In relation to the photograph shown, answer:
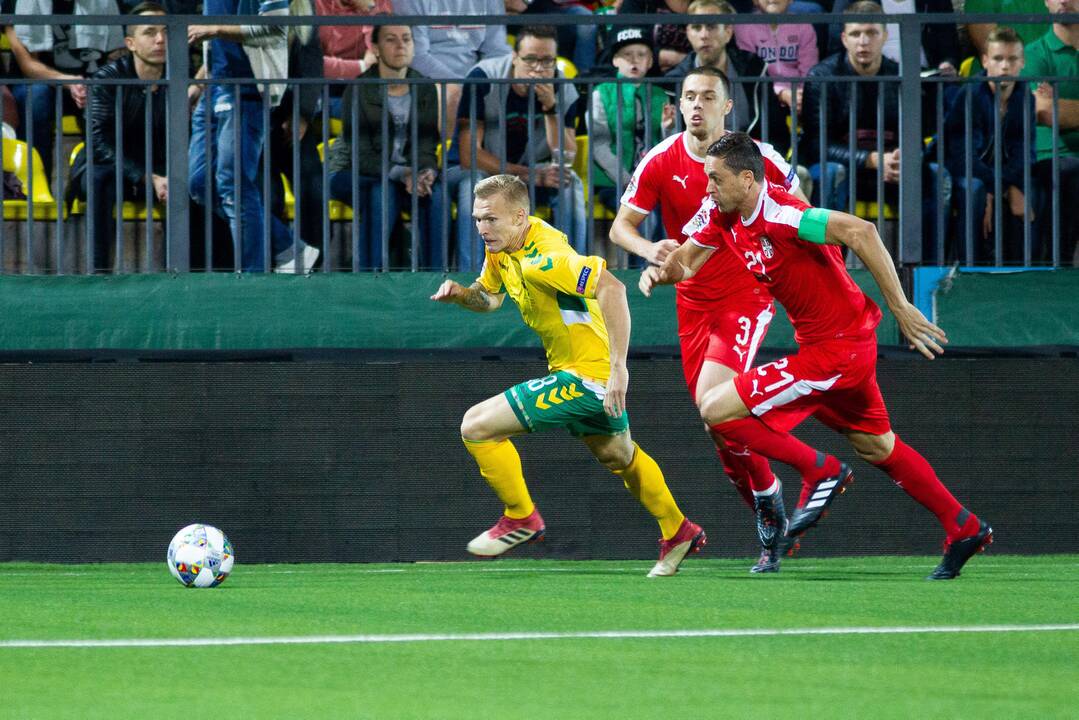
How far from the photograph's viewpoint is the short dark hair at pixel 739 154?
7.29 metres

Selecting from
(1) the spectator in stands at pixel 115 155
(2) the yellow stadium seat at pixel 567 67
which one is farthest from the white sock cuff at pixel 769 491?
(1) the spectator in stands at pixel 115 155

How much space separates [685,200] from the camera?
28.1 feet

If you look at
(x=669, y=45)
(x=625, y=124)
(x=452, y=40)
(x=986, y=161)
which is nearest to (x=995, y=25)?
(x=986, y=161)

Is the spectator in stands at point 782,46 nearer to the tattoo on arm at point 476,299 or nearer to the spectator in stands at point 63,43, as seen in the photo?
the tattoo on arm at point 476,299

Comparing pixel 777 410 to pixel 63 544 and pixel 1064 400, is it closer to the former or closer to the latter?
pixel 1064 400

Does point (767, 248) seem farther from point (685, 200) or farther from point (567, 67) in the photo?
point (567, 67)

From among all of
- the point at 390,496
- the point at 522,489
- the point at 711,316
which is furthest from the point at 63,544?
the point at 711,316

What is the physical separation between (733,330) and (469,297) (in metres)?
1.26

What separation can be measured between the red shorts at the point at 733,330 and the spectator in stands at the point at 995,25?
11.4ft

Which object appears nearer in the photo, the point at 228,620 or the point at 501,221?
the point at 228,620

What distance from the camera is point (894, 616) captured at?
229 inches

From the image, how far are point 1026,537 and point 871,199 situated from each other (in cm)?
213

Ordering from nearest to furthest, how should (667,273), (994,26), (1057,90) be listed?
(667,273) < (1057,90) < (994,26)

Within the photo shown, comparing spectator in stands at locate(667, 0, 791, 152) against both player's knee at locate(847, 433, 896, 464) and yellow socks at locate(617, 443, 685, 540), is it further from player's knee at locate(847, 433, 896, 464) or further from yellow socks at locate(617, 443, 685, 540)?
player's knee at locate(847, 433, 896, 464)
